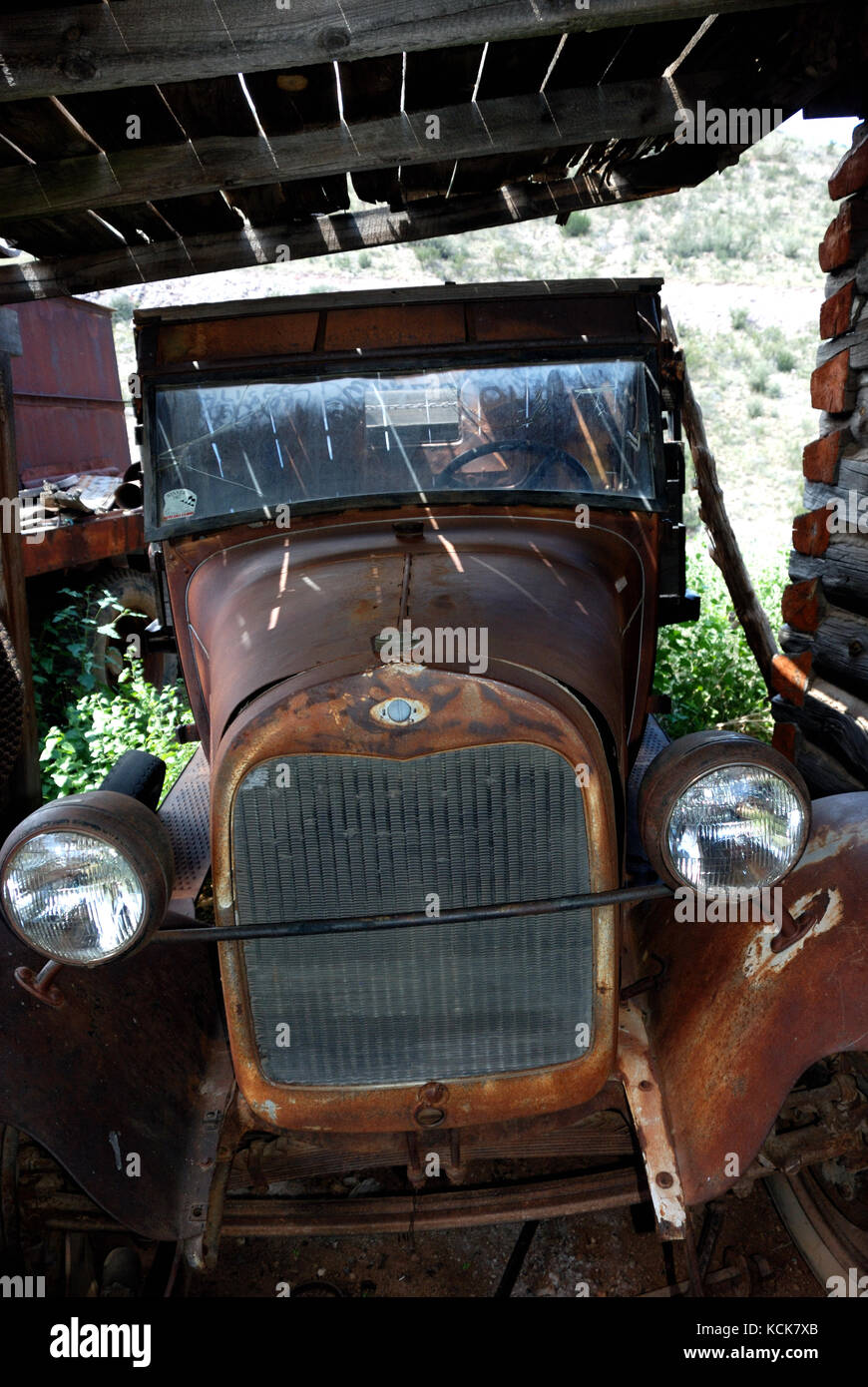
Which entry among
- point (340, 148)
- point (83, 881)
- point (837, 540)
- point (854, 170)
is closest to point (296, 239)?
point (340, 148)

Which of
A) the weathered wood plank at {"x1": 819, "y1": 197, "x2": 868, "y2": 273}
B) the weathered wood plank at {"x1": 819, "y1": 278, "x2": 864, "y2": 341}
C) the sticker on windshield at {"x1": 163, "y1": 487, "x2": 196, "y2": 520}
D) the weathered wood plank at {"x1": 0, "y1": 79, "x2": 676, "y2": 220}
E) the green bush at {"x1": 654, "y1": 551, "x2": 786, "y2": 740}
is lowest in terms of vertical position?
the green bush at {"x1": 654, "y1": 551, "x2": 786, "y2": 740}

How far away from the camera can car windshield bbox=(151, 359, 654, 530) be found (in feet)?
10.7

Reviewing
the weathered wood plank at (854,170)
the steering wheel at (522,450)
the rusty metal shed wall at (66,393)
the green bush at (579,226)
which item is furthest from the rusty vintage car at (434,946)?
the green bush at (579,226)

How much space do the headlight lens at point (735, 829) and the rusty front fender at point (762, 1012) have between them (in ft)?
1.03

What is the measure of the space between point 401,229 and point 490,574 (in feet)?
10.9

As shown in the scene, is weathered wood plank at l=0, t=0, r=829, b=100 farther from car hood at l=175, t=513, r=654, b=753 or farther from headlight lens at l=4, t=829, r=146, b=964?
headlight lens at l=4, t=829, r=146, b=964

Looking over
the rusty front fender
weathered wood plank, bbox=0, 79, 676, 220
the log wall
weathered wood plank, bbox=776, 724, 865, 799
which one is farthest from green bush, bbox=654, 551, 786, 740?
the rusty front fender

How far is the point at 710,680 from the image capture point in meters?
6.60

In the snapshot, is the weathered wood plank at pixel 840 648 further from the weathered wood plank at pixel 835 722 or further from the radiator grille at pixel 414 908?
the radiator grille at pixel 414 908

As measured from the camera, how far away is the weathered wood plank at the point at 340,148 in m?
3.94

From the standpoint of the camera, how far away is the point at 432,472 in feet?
10.6

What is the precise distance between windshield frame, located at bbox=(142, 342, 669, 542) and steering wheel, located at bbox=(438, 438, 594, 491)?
0.23 ft

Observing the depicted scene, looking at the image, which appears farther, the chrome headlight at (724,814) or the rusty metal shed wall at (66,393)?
the rusty metal shed wall at (66,393)
